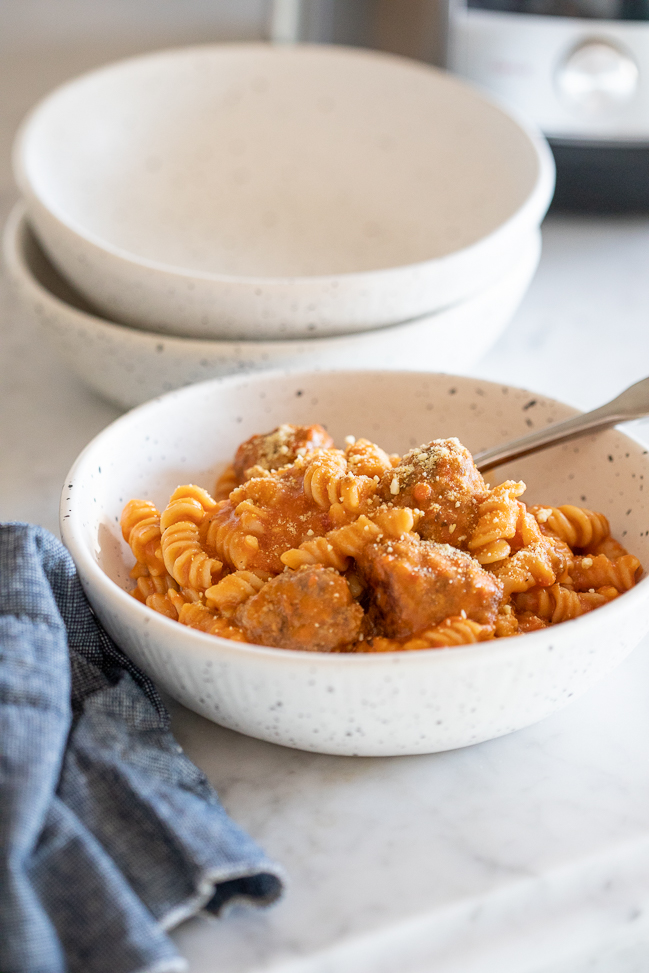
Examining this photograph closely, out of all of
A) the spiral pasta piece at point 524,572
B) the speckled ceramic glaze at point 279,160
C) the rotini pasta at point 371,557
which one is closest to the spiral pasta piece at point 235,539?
the rotini pasta at point 371,557

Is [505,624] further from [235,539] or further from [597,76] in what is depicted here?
[597,76]

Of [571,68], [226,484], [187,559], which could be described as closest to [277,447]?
[226,484]

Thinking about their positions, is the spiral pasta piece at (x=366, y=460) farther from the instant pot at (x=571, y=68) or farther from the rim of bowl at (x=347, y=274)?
the instant pot at (x=571, y=68)

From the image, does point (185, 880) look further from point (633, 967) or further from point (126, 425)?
point (126, 425)

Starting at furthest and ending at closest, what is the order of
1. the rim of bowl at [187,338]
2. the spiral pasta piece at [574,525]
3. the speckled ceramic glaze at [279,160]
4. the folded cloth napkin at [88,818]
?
the speckled ceramic glaze at [279,160] → the rim of bowl at [187,338] → the spiral pasta piece at [574,525] → the folded cloth napkin at [88,818]

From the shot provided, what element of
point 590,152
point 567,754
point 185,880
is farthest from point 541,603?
point 590,152

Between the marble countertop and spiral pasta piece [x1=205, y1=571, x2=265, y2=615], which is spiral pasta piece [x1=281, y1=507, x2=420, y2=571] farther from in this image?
the marble countertop

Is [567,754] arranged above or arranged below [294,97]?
below
